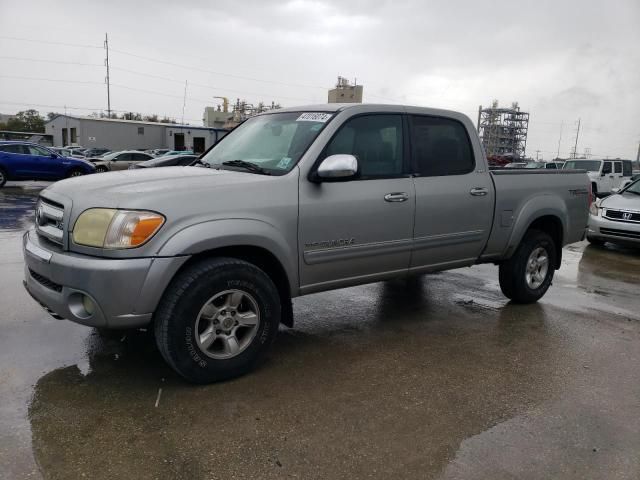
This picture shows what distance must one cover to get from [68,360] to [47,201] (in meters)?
1.14

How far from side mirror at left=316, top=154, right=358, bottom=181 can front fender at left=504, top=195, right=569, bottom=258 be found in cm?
229

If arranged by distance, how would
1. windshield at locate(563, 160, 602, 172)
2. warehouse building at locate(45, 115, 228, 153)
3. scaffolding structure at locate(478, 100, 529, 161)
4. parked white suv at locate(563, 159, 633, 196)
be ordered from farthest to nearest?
scaffolding structure at locate(478, 100, 529, 161), warehouse building at locate(45, 115, 228, 153), windshield at locate(563, 160, 602, 172), parked white suv at locate(563, 159, 633, 196)

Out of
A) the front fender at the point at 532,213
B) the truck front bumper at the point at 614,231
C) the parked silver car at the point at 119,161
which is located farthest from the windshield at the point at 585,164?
the parked silver car at the point at 119,161

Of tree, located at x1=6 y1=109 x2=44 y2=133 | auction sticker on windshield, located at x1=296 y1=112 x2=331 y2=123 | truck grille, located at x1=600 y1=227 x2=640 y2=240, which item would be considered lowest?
truck grille, located at x1=600 y1=227 x2=640 y2=240

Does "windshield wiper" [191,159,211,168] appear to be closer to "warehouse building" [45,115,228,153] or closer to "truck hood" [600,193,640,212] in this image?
"truck hood" [600,193,640,212]

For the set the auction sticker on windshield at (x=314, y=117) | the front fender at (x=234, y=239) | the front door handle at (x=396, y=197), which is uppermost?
the auction sticker on windshield at (x=314, y=117)

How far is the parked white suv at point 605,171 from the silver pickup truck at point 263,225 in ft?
58.3

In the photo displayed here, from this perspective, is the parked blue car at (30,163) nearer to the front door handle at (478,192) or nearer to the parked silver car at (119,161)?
the parked silver car at (119,161)

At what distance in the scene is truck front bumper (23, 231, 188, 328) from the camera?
291cm

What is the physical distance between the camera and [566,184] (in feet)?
18.2

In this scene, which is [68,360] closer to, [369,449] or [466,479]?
[369,449]

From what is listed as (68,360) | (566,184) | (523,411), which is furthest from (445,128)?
(68,360)

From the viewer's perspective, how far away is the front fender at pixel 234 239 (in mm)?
3053

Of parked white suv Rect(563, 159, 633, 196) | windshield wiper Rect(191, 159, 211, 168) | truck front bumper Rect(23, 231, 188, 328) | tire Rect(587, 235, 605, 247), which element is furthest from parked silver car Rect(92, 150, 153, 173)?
truck front bumper Rect(23, 231, 188, 328)
